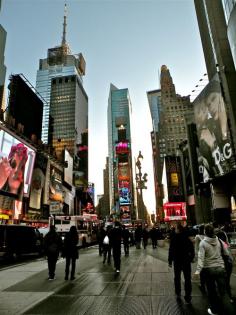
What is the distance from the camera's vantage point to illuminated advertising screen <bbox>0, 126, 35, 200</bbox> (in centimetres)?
4100

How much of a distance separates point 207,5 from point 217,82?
705 inches

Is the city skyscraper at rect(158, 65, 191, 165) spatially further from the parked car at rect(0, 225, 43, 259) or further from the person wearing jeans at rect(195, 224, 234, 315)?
the person wearing jeans at rect(195, 224, 234, 315)

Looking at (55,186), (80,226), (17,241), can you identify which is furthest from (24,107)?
(17,241)

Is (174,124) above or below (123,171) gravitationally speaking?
above

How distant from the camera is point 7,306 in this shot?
20.7 ft

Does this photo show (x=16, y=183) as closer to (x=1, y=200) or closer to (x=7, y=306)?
(x=1, y=200)

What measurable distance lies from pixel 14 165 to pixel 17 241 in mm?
29469

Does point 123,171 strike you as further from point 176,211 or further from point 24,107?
point 24,107

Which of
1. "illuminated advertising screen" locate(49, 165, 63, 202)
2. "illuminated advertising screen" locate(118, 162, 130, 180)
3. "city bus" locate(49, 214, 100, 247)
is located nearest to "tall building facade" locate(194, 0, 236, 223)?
"city bus" locate(49, 214, 100, 247)

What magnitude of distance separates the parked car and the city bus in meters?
8.22

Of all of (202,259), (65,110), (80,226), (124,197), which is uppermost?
(65,110)

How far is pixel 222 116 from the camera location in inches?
1526

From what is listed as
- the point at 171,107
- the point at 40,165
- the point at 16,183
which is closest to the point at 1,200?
the point at 16,183

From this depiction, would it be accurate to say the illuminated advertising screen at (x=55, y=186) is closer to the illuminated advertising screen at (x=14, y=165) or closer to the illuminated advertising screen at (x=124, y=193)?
the illuminated advertising screen at (x=14, y=165)
